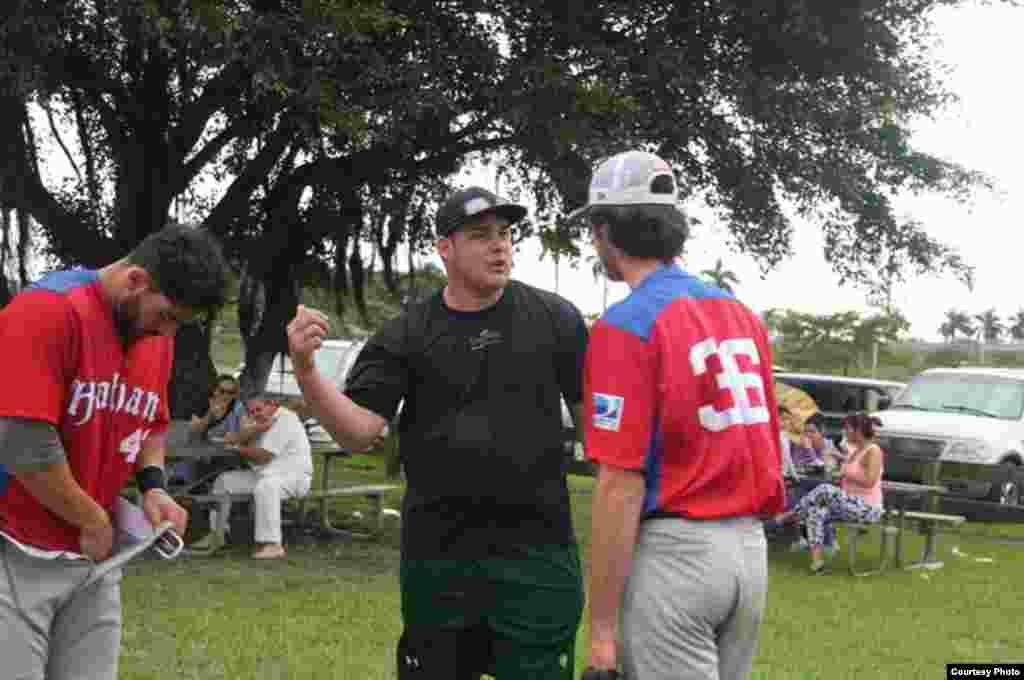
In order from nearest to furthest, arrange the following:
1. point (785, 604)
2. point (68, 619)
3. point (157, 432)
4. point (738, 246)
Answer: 1. point (68, 619)
2. point (157, 432)
3. point (785, 604)
4. point (738, 246)

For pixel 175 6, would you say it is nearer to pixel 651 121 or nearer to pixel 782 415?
pixel 651 121

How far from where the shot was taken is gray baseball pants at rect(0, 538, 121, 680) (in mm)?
3293

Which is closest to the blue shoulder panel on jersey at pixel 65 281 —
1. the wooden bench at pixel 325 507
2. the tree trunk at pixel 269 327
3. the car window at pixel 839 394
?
the wooden bench at pixel 325 507

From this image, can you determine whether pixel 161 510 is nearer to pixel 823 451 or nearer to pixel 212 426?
pixel 212 426

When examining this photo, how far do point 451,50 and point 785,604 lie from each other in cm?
515

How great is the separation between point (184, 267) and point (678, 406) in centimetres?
121

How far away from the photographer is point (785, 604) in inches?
376

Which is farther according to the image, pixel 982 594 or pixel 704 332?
pixel 982 594

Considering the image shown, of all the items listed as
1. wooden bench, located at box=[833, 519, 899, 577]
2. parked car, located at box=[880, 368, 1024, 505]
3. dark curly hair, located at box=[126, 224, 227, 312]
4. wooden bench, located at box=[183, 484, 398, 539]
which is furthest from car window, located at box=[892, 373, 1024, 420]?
dark curly hair, located at box=[126, 224, 227, 312]

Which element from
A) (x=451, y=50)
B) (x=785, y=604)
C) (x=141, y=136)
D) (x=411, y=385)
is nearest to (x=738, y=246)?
(x=451, y=50)

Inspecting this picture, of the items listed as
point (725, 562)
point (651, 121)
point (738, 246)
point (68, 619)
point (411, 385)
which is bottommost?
point (68, 619)

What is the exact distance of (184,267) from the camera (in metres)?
3.30

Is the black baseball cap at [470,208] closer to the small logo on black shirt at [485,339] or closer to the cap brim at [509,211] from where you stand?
the cap brim at [509,211]

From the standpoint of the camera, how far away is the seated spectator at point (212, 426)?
12047 mm
